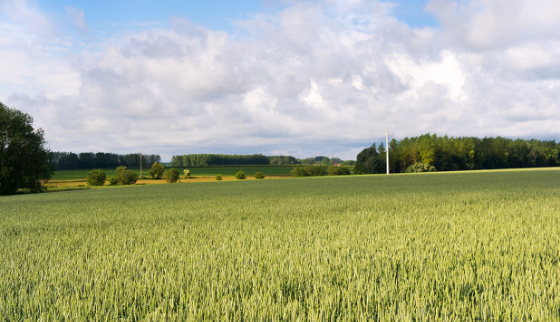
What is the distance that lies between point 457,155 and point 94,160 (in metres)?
110

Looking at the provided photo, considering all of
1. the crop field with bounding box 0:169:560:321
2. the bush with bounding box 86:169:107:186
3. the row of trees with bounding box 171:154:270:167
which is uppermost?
the row of trees with bounding box 171:154:270:167

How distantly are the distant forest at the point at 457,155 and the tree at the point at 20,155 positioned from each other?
214ft

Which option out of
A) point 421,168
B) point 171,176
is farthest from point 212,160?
point 421,168

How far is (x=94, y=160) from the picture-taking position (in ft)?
350

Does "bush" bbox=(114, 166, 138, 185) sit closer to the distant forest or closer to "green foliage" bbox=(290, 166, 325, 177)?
"green foliage" bbox=(290, 166, 325, 177)

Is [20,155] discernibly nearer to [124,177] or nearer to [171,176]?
[124,177]

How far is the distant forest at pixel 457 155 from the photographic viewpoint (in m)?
84.8

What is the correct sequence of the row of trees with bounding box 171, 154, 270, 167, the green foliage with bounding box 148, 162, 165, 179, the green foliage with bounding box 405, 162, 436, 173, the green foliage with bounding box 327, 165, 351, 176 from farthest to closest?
the row of trees with bounding box 171, 154, 270, 167 < the green foliage with bounding box 405, 162, 436, 173 < the green foliage with bounding box 148, 162, 165, 179 < the green foliage with bounding box 327, 165, 351, 176

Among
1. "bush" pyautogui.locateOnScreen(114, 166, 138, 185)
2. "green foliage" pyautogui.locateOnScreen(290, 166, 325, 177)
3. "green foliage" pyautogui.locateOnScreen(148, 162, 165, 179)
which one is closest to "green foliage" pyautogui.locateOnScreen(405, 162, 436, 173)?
"green foliage" pyautogui.locateOnScreen(290, 166, 325, 177)

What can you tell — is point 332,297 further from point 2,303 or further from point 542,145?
point 542,145

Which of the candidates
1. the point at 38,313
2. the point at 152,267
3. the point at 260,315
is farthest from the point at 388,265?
the point at 38,313

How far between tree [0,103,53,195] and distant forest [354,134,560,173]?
65.4m

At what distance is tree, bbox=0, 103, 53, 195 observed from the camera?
129 ft

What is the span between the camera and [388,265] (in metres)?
3.29
